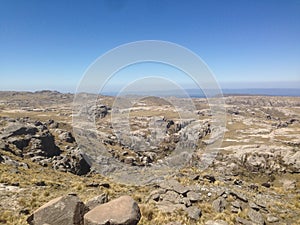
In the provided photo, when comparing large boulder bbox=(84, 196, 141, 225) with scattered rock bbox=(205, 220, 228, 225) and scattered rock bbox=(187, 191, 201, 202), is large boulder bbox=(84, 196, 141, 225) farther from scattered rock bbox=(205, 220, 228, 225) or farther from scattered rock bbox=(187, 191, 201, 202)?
scattered rock bbox=(187, 191, 201, 202)

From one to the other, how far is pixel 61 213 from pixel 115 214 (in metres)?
2.76

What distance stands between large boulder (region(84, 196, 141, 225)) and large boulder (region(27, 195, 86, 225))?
0.71 metres

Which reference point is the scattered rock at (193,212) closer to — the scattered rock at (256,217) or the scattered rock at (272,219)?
the scattered rock at (256,217)

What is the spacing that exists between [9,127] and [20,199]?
142 ft

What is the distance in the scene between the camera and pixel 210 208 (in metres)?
18.0

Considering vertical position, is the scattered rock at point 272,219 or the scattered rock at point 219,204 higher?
the scattered rock at point 219,204

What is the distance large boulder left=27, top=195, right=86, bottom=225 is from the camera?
1250 centimetres

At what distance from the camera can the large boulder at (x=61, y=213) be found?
12.5m

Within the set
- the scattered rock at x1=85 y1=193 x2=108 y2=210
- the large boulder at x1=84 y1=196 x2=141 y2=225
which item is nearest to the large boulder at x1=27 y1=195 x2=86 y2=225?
the large boulder at x1=84 y1=196 x2=141 y2=225

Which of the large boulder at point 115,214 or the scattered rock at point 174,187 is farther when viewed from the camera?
the scattered rock at point 174,187

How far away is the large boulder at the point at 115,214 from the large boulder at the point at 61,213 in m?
0.71

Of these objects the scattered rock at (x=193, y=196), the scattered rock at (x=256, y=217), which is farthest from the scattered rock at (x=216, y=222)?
the scattered rock at (x=193, y=196)

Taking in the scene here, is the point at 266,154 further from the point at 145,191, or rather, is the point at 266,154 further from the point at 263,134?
the point at 145,191

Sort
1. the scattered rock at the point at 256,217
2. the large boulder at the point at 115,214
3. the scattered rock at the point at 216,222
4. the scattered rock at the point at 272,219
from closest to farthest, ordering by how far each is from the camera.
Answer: the large boulder at the point at 115,214 < the scattered rock at the point at 216,222 < the scattered rock at the point at 256,217 < the scattered rock at the point at 272,219
